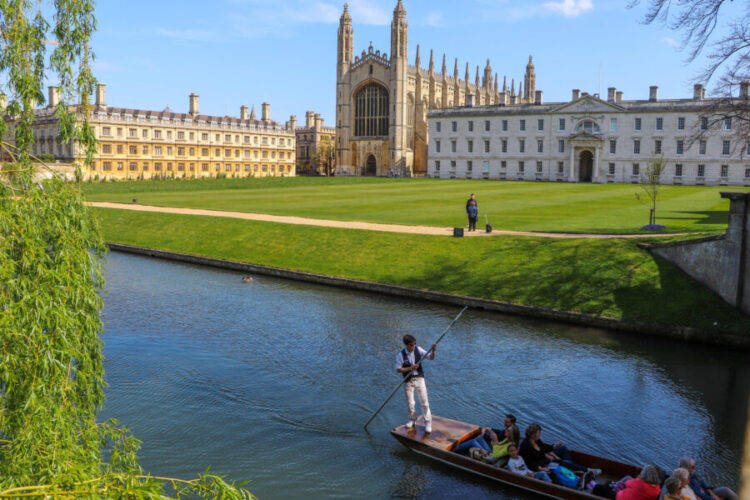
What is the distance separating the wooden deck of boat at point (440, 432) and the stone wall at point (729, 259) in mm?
11620

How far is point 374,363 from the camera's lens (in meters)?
15.6

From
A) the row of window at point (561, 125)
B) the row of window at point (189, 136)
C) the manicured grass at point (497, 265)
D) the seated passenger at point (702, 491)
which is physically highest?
the row of window at point (561, 125)

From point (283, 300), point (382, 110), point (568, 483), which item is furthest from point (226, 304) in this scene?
point (382, 110)

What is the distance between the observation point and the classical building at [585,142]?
238ft

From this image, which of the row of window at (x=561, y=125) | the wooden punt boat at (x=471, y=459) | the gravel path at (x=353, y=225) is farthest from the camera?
the row of window at (x=561, y=125)

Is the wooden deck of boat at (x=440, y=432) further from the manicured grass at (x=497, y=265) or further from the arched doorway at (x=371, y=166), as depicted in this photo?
the arched doorway at (x=371, y=166)

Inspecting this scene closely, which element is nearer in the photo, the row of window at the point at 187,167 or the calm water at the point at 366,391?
the calm water at the point at 366,391

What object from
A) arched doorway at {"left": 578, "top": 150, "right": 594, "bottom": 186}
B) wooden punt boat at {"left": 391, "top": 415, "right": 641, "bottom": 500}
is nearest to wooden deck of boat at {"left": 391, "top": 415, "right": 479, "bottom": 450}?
wooden punt boat at {"left": 391, "top": 415, "right": 641, "bottom": 500}

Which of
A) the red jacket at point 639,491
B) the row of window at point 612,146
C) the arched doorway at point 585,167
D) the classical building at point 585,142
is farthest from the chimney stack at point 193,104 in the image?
the red jacket at point 639,491

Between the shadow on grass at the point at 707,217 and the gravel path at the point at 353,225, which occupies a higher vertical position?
the shadow on grass at the point at 707,217

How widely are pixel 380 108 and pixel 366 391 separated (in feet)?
299

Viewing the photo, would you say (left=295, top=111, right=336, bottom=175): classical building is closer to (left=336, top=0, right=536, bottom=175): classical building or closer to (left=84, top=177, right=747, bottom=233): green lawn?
(left=336, top=0, right=536, bottom=175): classical building

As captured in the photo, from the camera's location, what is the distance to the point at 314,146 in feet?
408

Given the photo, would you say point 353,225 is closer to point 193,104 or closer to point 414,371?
point 414,371
